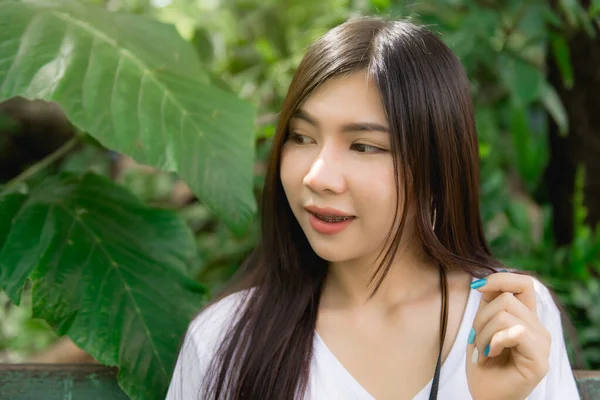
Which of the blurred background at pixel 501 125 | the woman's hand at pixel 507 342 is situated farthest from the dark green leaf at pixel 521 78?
the woman's hand at pixel 507 342

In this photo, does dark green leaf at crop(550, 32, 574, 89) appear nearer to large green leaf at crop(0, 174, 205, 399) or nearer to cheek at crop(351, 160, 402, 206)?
cheek at crop(351, 160, 402, 206)

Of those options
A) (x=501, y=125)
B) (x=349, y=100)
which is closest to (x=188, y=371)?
(x=349, y=100)

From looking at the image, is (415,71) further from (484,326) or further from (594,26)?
(594,26)

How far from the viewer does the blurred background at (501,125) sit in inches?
75.2

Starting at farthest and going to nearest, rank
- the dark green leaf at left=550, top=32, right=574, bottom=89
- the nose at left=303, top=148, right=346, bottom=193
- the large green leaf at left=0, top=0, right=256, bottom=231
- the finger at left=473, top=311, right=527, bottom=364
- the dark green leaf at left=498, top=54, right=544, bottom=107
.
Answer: the dark green leaf at left=550, top=32, right=574, bottom=89 → the dark green leaf at left=498, top=54, right=544, bottom=107 → the large green leaf at left=0, top=0, right=256, bottom=231 → the nose at left=303, top=148, right=346, bottom=193 → the finger at left=473, top=311, right=527, bottom=364

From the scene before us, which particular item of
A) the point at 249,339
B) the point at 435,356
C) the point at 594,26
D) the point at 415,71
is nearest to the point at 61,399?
the point at 249,339

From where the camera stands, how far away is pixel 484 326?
0.94 meters

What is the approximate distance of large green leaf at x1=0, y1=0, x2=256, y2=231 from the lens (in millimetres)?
1128

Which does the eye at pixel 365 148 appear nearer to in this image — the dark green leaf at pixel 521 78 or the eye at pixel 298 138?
the eye at pixel 298 138

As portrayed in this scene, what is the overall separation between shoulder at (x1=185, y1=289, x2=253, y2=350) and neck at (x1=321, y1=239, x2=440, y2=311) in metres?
0.17

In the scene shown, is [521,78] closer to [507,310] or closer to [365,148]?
[365,148]

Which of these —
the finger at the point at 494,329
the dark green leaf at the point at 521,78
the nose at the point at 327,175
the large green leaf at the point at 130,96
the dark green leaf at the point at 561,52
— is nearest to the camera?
the finger at the point at 494,329

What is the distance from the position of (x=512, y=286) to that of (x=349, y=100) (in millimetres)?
372

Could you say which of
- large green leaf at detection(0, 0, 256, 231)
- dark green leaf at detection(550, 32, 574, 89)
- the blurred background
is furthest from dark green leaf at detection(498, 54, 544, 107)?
large green leaf at detection(0, 0, 256, 231)
